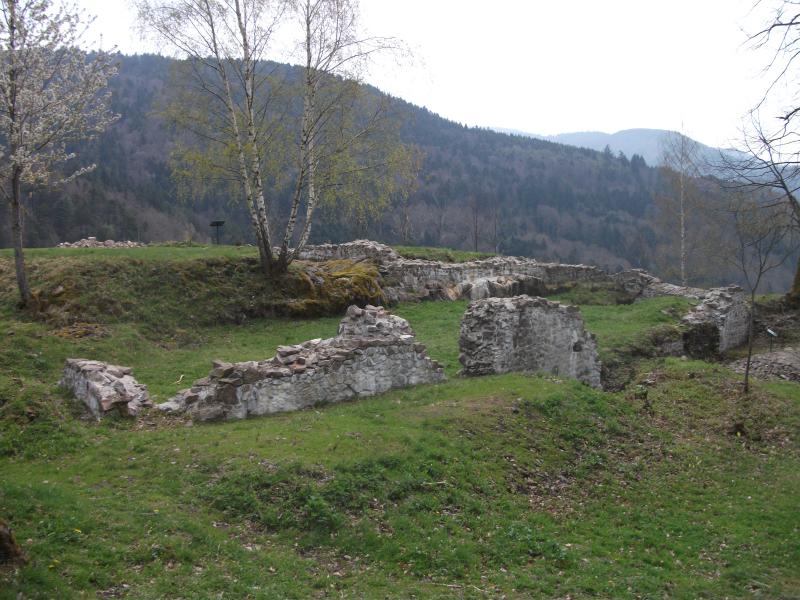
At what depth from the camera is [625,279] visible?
120 ft

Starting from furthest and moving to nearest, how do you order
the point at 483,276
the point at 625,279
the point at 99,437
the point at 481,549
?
the point at 625,279
the point at 483,276
the point at 99,437
the point at 481,549

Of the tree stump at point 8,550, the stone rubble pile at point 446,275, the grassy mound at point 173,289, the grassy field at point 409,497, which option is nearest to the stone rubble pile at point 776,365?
the grassy field at point 409,497

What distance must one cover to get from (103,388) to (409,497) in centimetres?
649

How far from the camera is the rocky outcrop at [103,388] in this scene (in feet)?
38.3

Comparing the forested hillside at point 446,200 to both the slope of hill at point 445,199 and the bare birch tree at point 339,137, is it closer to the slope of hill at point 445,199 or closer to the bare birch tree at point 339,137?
the slope of hill at point 445,199

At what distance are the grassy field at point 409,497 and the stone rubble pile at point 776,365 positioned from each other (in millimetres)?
4731

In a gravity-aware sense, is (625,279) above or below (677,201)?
below

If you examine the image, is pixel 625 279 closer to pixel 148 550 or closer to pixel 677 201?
pixel 677 201

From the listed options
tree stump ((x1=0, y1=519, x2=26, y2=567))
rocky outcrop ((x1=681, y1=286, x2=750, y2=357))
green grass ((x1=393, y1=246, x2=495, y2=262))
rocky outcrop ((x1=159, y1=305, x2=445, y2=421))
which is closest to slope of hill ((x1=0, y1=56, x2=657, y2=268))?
green grass ((x1=393, y1=246, x2=495, y2=262))

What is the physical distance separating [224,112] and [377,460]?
1738 centimetres

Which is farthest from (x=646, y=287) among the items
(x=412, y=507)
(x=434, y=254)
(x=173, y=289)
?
(x=412, y=507)

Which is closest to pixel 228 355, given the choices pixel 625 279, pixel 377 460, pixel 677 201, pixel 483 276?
pixel 377 460

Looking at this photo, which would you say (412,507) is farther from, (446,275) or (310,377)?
(446,275)

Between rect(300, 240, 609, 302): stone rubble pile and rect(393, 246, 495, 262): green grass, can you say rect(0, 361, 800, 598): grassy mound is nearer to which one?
rect(300, 240, 609, 302): stone rubble pile
